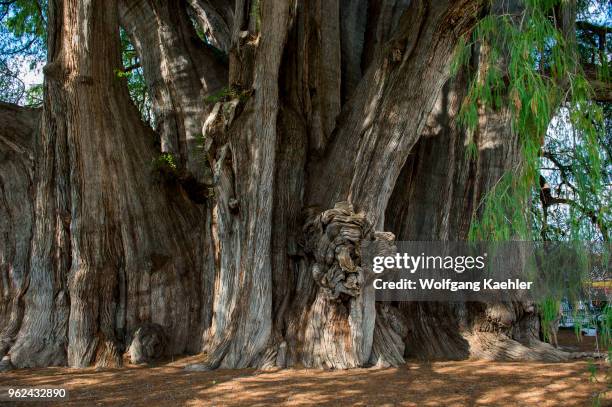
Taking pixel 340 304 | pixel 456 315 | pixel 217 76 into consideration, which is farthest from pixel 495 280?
pixel 217 76

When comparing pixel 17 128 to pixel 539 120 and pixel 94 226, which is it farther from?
pixel 539 120

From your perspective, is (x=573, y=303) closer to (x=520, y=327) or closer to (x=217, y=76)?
(x=520, y=327)

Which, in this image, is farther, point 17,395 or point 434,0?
point 434,0

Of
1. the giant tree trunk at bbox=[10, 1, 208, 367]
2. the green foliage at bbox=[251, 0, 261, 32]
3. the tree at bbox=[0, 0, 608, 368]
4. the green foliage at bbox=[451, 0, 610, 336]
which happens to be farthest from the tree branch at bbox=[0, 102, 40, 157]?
the green foliage at bbox=[451, 0, 610, 336]

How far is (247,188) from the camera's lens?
610 cm

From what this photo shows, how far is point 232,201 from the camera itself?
6117 millimetres

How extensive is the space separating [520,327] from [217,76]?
4.60 m

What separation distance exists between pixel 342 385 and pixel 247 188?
2.16m

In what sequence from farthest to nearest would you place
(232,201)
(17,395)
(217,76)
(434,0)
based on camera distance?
(217,76)
(232,201)
(434,0)
(17,395)

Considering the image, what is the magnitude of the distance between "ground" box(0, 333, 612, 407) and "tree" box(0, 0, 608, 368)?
0.39 meters

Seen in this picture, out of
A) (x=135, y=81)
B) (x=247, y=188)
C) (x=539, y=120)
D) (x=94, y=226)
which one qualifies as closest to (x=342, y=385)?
(x=247, y=188)

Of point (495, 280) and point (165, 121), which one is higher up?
point (165, 121)

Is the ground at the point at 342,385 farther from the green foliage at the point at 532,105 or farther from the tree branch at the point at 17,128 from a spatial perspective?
the tree branch at the point at 17,128

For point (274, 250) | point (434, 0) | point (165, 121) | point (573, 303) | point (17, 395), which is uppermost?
point (434, 0)
